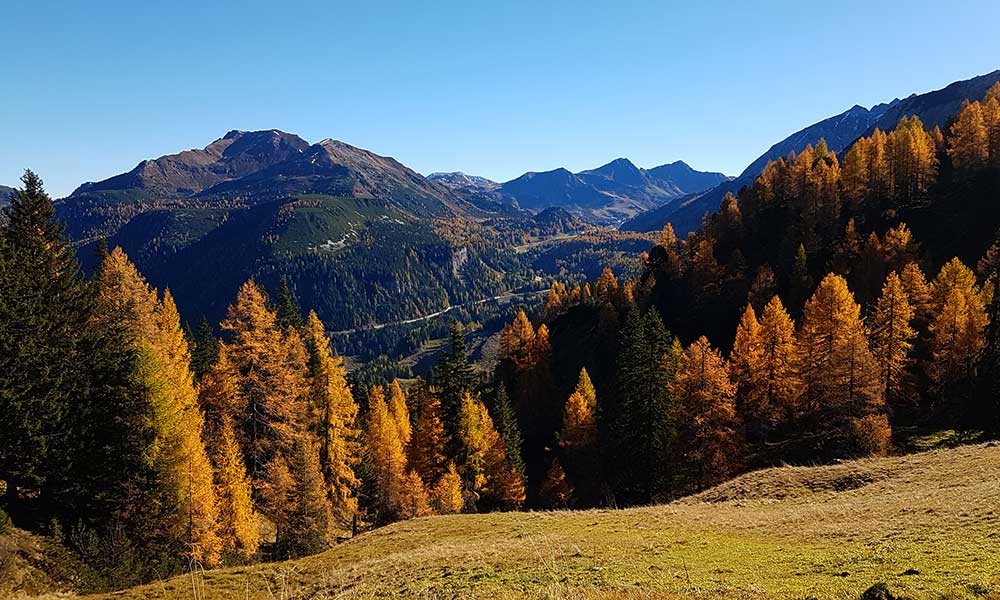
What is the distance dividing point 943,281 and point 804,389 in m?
23.1

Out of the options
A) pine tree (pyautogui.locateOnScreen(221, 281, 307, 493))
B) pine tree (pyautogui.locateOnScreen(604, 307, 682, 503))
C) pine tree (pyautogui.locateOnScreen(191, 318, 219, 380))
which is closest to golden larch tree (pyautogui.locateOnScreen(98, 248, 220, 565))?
pine tree (pyautogui.locateOnScreen(221, 281, 307, 493))

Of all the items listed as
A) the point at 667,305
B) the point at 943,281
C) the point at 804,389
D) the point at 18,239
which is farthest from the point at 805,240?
the point at 18,239

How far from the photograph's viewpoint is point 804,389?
5550 centimetres

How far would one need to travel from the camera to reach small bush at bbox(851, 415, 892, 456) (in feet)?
152

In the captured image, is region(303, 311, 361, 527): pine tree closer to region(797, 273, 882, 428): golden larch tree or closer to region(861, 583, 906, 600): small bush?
region(861, 583, 906, 600): small bush

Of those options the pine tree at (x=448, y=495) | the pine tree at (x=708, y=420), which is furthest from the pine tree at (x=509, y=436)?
the pine tree at (x=708, y=420)

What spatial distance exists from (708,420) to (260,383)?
4459 cm

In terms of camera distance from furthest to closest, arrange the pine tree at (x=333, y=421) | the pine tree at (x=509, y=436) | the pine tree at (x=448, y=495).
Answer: the pine tree at (x=509, y=436) < the pine tree at (x=448, y=495) < the pine tree at (x=333, y=421)

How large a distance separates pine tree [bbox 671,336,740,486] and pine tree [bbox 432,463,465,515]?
2539cm

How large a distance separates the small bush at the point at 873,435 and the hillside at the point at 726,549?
8990mm

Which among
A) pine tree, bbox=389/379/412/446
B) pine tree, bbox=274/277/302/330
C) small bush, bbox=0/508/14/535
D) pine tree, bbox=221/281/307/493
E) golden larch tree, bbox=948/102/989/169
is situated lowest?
pine tree, bbox=389/379/412/446

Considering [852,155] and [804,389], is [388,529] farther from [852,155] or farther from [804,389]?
[852,155]

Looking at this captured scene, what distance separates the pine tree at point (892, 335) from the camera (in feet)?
177

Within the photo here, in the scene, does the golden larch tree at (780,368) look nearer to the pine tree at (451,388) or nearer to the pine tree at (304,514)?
the pine tree at (451,388)
